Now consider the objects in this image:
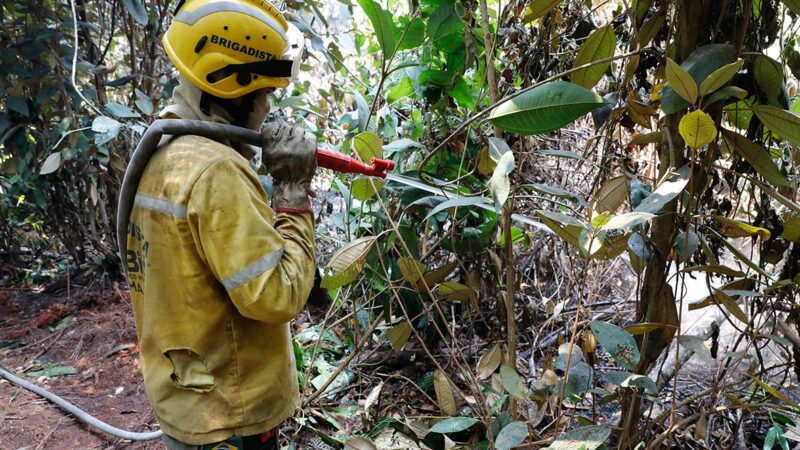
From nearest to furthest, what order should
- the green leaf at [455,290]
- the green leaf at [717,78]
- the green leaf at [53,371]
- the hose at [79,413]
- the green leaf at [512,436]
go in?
the green leaf at [717,78] < the green leaf at [512,436] < the green leaf at [455,290] < the hose at [79,413] < the green leaf at [53,371]

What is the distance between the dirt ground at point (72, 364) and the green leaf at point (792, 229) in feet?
7.80

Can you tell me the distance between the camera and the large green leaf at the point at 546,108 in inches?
47.7

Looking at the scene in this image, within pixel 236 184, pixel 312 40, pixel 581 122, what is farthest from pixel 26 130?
pixel 581 122

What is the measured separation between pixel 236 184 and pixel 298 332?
200cm

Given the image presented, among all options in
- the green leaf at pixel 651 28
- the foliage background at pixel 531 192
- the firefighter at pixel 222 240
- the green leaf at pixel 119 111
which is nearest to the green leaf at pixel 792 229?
the foliage background at pixel 531 192

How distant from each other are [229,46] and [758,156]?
119cm

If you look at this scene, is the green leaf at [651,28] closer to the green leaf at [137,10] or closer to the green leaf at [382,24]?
the green leaf at [382,24]

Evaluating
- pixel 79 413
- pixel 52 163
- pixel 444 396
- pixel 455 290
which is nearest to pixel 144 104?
pixel 52 163

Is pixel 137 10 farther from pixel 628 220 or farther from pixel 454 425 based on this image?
pixel 628 220

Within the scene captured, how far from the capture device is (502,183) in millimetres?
1234

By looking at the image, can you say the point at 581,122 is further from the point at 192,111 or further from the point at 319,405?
the point at 192,111

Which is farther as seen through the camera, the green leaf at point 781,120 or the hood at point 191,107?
the hood at point 191,107

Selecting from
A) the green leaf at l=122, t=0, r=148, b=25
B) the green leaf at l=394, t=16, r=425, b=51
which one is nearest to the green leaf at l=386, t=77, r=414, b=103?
the green leaf at l=394, t=16, r=425, b=51

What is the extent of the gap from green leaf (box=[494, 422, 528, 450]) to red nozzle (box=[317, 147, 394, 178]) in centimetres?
71
